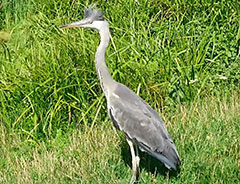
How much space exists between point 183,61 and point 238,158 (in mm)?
1894

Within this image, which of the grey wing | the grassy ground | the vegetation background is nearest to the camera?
the grey wing

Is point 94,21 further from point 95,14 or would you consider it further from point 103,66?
point 103,66

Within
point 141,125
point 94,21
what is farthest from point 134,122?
point 94,21

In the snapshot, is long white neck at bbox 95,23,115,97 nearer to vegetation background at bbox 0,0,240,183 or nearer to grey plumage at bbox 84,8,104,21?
grey plumage at bbox 84,8,104,21

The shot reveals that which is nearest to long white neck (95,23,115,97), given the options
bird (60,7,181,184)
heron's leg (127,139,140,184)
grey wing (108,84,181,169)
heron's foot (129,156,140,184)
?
bird (60,7,181,184)

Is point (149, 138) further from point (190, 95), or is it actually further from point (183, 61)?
point (183, 61)

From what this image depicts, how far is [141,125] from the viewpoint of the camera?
4.52 metres

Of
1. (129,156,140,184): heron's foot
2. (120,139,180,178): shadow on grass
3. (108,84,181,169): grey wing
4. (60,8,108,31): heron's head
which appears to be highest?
(60,8,108,31): heron's head

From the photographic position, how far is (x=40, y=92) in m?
5.52

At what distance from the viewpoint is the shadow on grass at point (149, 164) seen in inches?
179

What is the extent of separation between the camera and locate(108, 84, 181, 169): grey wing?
14.3ft

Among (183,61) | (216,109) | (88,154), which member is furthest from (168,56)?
(88,154)

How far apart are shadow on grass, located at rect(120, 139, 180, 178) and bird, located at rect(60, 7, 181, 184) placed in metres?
0.12

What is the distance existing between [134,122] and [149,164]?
0.50 meters
